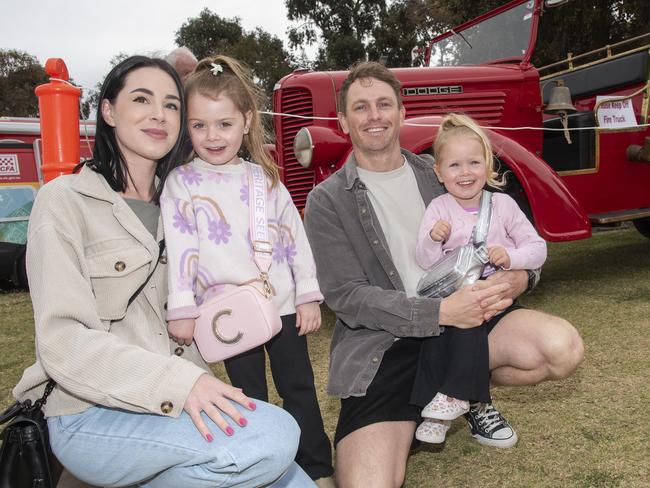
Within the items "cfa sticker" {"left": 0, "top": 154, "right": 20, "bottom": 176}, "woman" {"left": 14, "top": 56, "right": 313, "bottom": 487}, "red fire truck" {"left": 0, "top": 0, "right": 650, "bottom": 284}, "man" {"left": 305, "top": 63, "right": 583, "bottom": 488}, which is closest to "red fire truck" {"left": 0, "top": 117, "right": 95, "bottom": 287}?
"cfa sticker" {"left": 0, "top": 154, "right": 20, "bottom": 176}

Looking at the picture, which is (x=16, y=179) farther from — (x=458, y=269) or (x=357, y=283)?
(x=458, y=269)

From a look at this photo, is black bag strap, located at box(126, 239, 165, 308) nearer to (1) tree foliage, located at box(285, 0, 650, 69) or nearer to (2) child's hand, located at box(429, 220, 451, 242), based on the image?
(2) child's hand, located at box(429, 220, 451, 242)

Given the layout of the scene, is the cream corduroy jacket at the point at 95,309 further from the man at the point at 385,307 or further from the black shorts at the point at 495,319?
the black shorts at the point at 495,319

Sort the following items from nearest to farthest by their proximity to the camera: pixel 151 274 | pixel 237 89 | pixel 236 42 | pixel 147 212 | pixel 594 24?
pixel 151 274 < pixel 147 212 < pixel 237 89 < pixel 594 24 < pixel 236 42

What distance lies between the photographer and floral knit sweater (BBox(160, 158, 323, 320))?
1.80 meters

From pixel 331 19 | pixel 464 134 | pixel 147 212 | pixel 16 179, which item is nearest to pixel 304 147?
pixel 464 134

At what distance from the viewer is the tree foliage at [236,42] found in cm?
2705

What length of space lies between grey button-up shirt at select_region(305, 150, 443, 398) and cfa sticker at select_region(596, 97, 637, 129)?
329cm

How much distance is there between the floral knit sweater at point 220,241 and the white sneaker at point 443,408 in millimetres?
565

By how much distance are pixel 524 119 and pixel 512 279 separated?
2966 mm

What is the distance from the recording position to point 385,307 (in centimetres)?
225

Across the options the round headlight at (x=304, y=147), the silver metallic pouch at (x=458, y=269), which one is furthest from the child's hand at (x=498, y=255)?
the round headlight at (x=304, y=147)

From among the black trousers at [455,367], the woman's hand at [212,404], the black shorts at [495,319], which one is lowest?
the black trousers at [455,367]

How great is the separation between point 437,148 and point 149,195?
1.18 m
